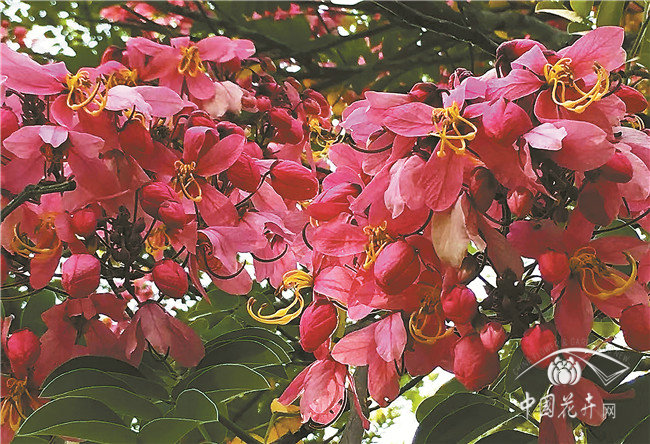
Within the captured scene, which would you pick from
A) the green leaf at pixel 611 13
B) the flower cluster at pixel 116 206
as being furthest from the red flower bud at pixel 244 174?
the green leaf at pixel 611 13

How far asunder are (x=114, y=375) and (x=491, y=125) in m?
0.33

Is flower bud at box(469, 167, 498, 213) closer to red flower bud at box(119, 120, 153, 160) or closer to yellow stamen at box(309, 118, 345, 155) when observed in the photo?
red flower bud at box(119, 120, 153, 160)

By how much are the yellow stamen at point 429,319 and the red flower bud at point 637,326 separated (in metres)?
0.11

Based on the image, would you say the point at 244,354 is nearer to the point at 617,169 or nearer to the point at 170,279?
the point at 170,279

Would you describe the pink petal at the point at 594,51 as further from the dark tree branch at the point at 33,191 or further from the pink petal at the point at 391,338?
the dark tree branch at the point at 33,191

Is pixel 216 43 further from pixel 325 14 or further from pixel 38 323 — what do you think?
pixel 325 14

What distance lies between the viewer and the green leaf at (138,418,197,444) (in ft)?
1.67

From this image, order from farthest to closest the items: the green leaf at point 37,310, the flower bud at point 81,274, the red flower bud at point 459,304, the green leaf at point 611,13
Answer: the green leaf at point 611,13, the green leaf at point 37,310, the flower bud at point 81,274, the red flower bud at point 459,304

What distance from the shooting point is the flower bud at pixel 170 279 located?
58 cm

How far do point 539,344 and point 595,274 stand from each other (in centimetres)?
7

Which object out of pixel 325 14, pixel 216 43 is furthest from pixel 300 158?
pixel 325 14

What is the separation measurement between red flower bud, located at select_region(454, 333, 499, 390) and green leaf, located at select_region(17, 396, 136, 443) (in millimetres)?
227

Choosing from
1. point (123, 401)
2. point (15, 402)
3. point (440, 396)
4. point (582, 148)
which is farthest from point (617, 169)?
point (15, 402)

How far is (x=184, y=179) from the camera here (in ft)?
1.97
